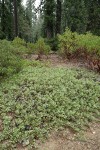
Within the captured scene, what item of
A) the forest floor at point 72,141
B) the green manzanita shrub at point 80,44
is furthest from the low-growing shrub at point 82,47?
the forest floor at point 72,141

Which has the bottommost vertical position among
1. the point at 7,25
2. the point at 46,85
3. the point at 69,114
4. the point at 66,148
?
the point at 66,148

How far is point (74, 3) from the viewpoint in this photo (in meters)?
20.2

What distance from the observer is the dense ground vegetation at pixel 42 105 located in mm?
4805

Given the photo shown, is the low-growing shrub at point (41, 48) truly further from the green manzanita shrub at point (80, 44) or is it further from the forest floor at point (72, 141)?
the forest floor at point (72, 141)

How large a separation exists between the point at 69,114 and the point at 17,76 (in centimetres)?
241

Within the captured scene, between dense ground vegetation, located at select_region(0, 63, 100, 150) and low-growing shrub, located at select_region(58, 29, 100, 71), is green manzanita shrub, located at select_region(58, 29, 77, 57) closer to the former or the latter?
low-growing shrub, located at select_region(58, 29, 100, 71)

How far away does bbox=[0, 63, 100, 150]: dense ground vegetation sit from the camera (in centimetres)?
480

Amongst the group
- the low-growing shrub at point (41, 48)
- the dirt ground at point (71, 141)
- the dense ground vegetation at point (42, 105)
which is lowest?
the dirt ground at point (71, 141)

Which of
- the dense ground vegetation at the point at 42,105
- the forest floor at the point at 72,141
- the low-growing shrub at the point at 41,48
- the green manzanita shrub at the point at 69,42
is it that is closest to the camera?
the forest floor at the point at 72,141

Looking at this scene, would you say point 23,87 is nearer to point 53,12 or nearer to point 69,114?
point 69,114

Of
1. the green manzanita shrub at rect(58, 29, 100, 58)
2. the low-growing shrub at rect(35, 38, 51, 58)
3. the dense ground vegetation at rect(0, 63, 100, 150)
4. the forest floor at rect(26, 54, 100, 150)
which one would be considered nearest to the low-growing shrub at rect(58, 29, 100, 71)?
the green manzanita shrub at rect(58, 29, 100, 58)

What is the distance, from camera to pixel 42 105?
5.57 m

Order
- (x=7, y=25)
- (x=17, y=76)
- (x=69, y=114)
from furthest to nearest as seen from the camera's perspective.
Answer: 1. (x=7, y=25)
2. (x=17, y=76)
3. (x=69, y=114)

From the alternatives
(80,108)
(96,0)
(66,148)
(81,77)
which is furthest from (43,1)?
(66,148)
